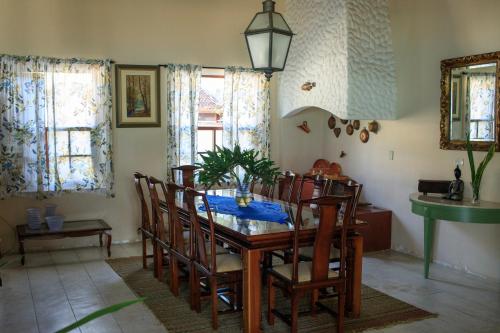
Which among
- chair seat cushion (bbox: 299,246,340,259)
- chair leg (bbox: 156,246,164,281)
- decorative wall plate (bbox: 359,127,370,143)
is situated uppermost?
decorative wall plate (bbox: 359,127,370,143)

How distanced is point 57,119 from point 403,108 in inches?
149

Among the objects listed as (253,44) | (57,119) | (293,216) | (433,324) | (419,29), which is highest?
(419,29)

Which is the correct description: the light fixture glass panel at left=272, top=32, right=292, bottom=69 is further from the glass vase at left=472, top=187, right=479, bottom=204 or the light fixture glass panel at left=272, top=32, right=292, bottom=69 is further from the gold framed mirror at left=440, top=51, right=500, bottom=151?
the glass vase at left=472, top=187, right=479, bottom=204

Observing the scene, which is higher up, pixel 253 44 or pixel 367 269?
pixel 253 44

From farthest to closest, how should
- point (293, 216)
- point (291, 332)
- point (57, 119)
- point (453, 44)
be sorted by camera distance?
point (57, 119) < point (453, 44) < point (293, 216) < point (291, 332)

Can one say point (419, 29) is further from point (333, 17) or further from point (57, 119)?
point (57, 119)

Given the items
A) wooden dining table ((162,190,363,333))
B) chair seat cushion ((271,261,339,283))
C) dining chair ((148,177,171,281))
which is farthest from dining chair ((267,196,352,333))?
dining chair ((148,177,171,281))

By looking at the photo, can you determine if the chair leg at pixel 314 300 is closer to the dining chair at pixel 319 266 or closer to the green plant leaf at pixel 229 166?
the dining chair at pixel 319 266

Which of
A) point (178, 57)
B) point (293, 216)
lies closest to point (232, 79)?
point (178, 57)

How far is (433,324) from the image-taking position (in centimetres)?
353

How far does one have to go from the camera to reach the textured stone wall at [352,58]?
5.26 meters

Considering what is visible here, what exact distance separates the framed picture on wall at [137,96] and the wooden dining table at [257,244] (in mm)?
2564

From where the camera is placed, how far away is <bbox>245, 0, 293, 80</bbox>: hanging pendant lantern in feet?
11.6

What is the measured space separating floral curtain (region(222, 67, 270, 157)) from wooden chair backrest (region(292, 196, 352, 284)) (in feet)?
10.8
